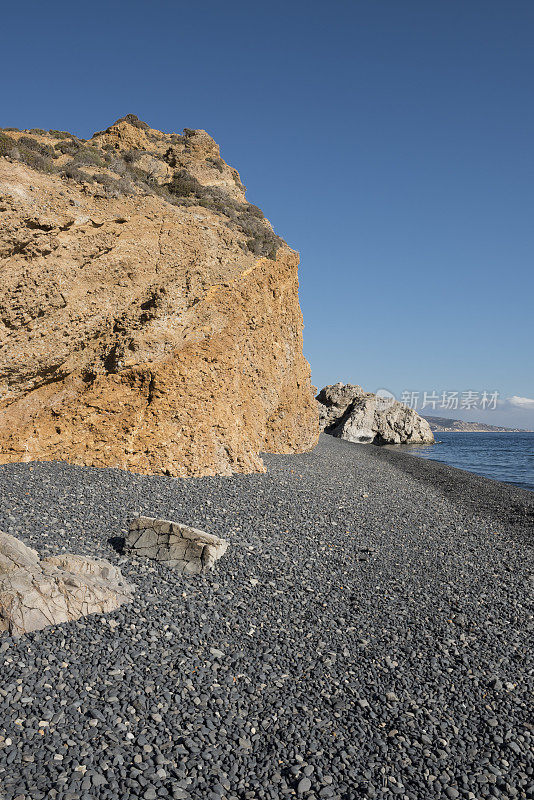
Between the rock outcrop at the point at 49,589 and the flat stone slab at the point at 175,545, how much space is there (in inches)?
48.5

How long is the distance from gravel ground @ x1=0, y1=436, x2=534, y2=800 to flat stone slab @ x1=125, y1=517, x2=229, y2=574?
0.98 ft

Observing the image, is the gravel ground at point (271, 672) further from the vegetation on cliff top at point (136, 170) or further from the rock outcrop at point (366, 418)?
the rock outcrop at point (366, 418)

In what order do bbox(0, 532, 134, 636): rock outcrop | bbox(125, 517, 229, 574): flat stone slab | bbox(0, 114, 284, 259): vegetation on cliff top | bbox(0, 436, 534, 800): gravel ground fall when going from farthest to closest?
bbox(0, 114, 284, 259): vegetation on cliff top, bbox(125, 517, 229, 574): flat stone slab, bbox(0, 532, 134, 636): rock outcrop, bbox(0, 436, 534, 800): gravel ground

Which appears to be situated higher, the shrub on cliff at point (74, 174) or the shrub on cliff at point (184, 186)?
the shrub on cliff at point (184, 186)

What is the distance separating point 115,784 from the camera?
4.23 meters

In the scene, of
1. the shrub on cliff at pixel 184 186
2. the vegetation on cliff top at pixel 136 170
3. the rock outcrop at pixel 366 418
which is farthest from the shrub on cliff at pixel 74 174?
the rock outcrop at pixel 366 418

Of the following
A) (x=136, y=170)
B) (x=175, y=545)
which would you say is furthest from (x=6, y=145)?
(x=175, y=545)

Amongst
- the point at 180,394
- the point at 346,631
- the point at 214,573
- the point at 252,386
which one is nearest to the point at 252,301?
the point at 252,386

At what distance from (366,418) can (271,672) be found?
56.9m

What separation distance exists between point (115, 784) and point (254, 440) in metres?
14.9

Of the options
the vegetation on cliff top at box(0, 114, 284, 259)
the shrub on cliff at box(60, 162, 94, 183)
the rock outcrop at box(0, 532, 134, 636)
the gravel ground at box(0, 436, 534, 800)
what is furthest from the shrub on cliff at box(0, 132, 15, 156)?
the rock outcrop at box(0, 532, 134, 636)

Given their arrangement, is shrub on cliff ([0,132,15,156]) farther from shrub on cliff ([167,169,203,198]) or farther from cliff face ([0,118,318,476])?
shrub on cliff ([167,169,203,198])

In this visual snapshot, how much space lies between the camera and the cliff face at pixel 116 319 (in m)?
14.8

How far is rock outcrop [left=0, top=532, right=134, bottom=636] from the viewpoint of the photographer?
6402mm
